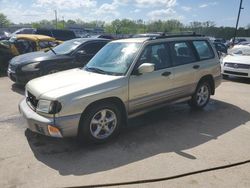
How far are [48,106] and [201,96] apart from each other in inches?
149

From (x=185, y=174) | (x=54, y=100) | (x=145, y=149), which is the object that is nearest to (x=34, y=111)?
(x=54, y=100)

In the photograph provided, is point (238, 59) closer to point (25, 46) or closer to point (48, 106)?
point (48, 106)

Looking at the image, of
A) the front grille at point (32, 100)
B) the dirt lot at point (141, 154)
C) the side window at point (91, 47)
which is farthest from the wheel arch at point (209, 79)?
the side window at point (91, 47)

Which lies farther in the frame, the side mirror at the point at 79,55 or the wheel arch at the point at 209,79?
the side mirror at the point at 79,55

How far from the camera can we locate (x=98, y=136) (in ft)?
14.4

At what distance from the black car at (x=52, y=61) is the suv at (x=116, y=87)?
306 centimetres

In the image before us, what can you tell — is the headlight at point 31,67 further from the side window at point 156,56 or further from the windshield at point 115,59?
the side window at point 156,56

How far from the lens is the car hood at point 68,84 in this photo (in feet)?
13.3

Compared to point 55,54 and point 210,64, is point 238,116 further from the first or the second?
point 55,54

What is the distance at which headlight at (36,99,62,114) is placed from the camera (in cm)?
386

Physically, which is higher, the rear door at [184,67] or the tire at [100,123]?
the rear door at [184,67]

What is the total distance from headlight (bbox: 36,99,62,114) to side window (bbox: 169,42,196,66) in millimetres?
2617

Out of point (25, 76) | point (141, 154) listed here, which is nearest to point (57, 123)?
point (141, 154)

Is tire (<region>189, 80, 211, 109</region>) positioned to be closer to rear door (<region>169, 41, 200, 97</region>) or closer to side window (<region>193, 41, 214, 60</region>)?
rear door (<region>169, 41, 200, 97</region>)
